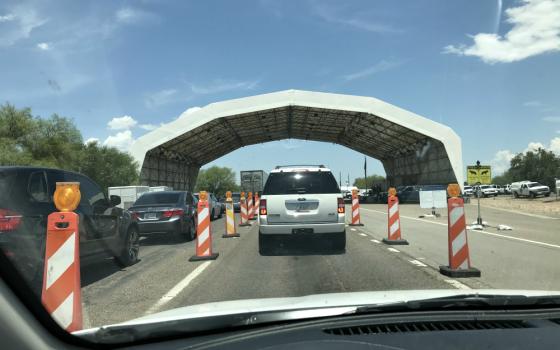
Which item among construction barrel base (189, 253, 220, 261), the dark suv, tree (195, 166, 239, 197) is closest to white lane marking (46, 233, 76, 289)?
the dark suv

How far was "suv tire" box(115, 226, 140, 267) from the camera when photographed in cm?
1016

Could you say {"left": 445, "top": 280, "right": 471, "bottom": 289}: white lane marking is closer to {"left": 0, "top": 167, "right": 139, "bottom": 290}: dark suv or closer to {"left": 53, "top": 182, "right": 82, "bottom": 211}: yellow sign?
{"left": 53, "top": 182, "right": 82, "bottom": 211}: yellow sign

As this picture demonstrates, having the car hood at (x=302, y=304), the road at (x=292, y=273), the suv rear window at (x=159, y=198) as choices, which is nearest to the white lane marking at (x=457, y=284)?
the road at (x=292, y=273)

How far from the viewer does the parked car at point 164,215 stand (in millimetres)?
14664

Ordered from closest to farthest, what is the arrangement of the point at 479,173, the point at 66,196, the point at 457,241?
the point at 66,196 < the point at 457,241 < the point at 479,173

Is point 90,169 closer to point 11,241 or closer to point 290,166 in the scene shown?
point 11,241

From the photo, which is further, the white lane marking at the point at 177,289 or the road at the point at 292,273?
the road at the point at 292,273

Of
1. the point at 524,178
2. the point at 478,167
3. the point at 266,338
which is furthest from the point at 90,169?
the point at 524,178

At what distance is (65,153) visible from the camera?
10.1 m

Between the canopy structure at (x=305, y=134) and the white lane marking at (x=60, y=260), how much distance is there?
35.5m

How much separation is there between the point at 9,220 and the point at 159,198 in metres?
9.78

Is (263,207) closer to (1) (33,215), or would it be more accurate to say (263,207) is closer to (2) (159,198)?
(2) (159,198)

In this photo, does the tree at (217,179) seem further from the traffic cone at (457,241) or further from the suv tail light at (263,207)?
the traffic cone at (457,241)

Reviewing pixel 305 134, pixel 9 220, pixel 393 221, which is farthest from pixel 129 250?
pixel 305 134
